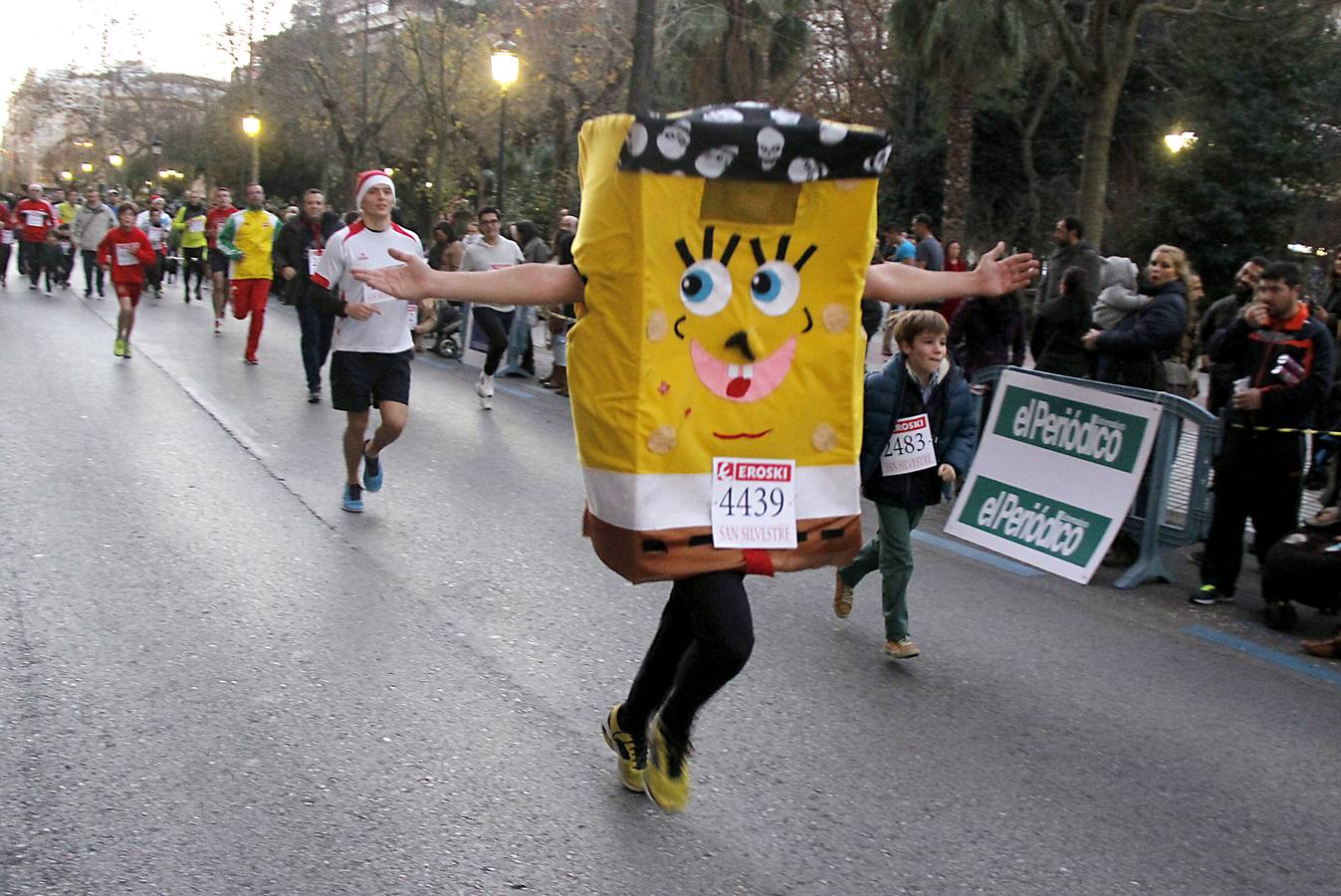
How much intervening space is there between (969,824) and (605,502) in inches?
61.1

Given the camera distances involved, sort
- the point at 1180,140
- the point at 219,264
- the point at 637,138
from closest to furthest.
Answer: the point at 637,138 → the point at 219,264 → the point at 1180,140

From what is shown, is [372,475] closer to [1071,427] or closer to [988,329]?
[1071,427]

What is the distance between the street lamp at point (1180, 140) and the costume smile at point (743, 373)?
83.8ft

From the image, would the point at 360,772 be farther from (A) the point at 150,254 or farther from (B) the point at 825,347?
(A) the point at 150,254

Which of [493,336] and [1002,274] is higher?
[1002,274]

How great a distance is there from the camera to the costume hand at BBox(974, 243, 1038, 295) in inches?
155

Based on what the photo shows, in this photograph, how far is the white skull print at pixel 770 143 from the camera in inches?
137

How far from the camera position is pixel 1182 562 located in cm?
841

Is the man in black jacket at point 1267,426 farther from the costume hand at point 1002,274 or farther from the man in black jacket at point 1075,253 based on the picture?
the costume hand at point 1002,274

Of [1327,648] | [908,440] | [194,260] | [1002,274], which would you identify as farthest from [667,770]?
[194,260]

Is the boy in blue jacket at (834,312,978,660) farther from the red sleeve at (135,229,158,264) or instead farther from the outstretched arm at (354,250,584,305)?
the red sleeve at (135,229,158,264)

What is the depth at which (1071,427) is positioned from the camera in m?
8.10

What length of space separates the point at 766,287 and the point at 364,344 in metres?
4.55

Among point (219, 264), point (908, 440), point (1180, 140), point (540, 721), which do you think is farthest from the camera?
point (1180, 140)
